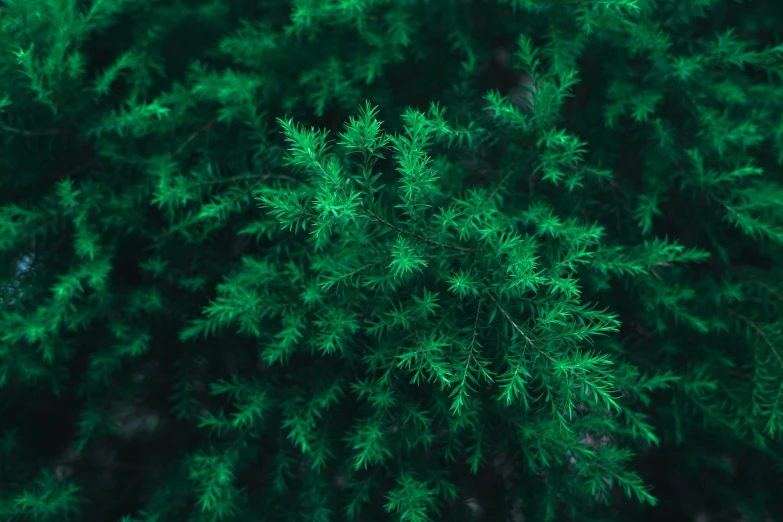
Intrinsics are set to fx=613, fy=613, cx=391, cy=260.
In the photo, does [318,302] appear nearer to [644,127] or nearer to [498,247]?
[498,247]

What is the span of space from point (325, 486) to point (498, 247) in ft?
1.73

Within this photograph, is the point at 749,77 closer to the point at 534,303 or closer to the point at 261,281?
the point at 534,303

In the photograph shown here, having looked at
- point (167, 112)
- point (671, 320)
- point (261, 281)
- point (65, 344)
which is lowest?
point (671, 320)

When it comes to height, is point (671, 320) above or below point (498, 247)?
below

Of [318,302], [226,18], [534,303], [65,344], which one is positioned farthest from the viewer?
[226,18]

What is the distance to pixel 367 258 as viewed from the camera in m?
0.89

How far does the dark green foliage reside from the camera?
0.99 metres

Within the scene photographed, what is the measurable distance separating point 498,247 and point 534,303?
0.09 m

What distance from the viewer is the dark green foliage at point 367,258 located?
99 centimetres

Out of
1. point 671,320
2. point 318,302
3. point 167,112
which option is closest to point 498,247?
point 318,302

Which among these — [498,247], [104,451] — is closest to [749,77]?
[498,247]

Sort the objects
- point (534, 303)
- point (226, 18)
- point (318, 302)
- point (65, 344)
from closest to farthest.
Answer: point (534, 303)
point (318, 302)
point (65, 344)
point (226, 18)

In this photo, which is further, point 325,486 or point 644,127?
point 644,127

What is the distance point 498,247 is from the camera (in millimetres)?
880
